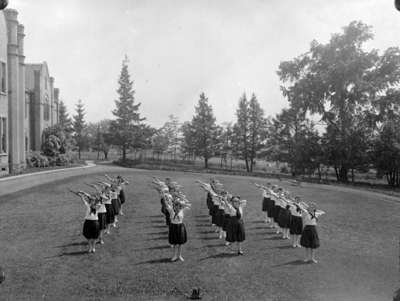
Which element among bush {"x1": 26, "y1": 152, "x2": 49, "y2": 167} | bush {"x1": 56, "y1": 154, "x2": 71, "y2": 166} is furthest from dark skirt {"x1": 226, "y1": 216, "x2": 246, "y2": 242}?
bush {"x1": 56, "y1": 154, "x2": 71, "y2": 166}

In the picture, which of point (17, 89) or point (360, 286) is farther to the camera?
point (17, 89)

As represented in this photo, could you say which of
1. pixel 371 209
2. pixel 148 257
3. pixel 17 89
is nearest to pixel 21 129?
pixel 17 89

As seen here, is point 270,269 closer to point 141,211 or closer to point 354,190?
point 141,211

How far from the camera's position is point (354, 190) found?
3192cm

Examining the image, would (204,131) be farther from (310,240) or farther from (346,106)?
(310,240)

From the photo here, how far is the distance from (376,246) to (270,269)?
555 centimetres

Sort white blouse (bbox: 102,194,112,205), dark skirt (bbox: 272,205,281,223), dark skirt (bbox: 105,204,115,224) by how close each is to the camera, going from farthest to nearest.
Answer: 1. dark skirt (bbox: 272,205,281,223)
2. dark skirt (bbox: 105,204,115,224)
3. white blouse (bbox: 102,194,112,205)

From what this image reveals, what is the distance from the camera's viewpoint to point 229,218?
14.4 meters

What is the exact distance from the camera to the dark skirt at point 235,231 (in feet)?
44.2

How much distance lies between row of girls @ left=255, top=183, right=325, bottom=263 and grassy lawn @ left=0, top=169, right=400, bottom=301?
53 centimetres

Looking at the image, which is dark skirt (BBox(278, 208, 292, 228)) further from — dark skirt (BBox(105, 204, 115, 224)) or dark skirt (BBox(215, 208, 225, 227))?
dark skirt (BBox(105, 204, 115, 224))

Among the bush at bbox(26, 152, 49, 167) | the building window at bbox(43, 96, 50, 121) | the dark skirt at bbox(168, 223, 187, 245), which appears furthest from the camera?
the building window at bbox(43, 96, 50, 121)

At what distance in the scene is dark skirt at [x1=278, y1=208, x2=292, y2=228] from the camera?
1586 cm

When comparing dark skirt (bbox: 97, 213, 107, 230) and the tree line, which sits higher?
the tree line
